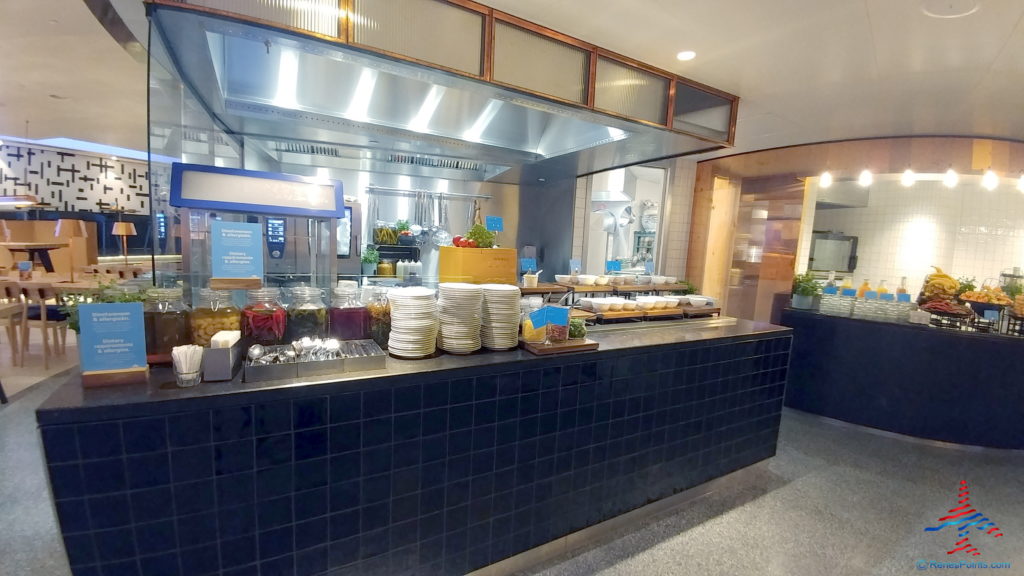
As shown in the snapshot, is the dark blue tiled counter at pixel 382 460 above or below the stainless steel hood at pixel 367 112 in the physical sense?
below

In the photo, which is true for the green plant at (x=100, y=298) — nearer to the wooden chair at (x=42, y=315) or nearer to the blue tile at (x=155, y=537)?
the blue tile at (x=155, y=537)

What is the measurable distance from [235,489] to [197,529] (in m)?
0.15

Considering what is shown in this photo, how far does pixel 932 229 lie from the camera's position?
5.25 meters

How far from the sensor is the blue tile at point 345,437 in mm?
1469

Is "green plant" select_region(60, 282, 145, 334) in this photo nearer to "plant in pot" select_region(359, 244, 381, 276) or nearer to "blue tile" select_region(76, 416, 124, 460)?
"blue tile" select_region(76, 416, 124, 460)

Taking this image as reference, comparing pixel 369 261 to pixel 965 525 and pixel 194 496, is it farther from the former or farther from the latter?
pixel 965 525

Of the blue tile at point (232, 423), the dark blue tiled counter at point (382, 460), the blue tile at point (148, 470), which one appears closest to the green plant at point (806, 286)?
the dark blue tiled counter at point (382, 460)

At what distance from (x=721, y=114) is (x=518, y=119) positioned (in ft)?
5.28

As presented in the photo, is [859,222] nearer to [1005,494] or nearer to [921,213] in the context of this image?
[921,213]

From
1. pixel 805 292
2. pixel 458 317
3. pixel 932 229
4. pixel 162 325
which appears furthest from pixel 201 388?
pixel 932 229

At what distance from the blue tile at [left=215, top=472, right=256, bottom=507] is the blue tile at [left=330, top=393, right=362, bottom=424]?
1.02 feet

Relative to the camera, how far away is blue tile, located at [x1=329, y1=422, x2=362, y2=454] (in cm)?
147

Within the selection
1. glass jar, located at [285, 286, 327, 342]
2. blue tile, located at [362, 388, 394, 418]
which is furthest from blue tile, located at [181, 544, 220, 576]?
glass jar, located at [285, 286, 327, 342]

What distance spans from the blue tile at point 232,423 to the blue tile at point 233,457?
0.07ft
